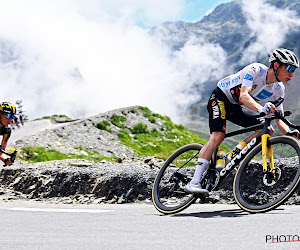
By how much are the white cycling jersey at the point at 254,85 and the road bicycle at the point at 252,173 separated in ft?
1.05

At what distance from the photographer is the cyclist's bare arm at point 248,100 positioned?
4.97 metres

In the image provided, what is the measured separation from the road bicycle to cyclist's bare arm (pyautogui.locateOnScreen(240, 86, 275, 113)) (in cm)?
21

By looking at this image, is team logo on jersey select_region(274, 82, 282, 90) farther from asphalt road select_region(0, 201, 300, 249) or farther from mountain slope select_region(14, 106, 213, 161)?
mountain slope select_region(14, 106, 213, 161)

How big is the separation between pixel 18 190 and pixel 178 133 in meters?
18.7

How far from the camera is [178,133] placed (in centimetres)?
2753

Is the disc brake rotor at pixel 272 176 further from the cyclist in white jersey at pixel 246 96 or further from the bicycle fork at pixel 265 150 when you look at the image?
the cyclist in white jersey at pixel 246 96

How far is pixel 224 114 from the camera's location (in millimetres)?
5602

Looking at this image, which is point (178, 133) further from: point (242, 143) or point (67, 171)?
point (242, 143)

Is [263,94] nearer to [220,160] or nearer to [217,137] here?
[217,137]

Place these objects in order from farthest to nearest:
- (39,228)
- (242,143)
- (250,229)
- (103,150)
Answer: (103,150)
(242,143)
(39,228)
(250,229)

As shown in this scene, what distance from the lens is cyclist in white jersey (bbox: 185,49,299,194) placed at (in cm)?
509

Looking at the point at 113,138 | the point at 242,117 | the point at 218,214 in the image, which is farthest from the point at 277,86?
the point at 113,138

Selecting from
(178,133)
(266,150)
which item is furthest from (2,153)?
(178,133)

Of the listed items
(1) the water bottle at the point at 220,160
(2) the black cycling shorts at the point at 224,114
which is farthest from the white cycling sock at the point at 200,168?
(2) the black cycling shorts at the point at 224,114
